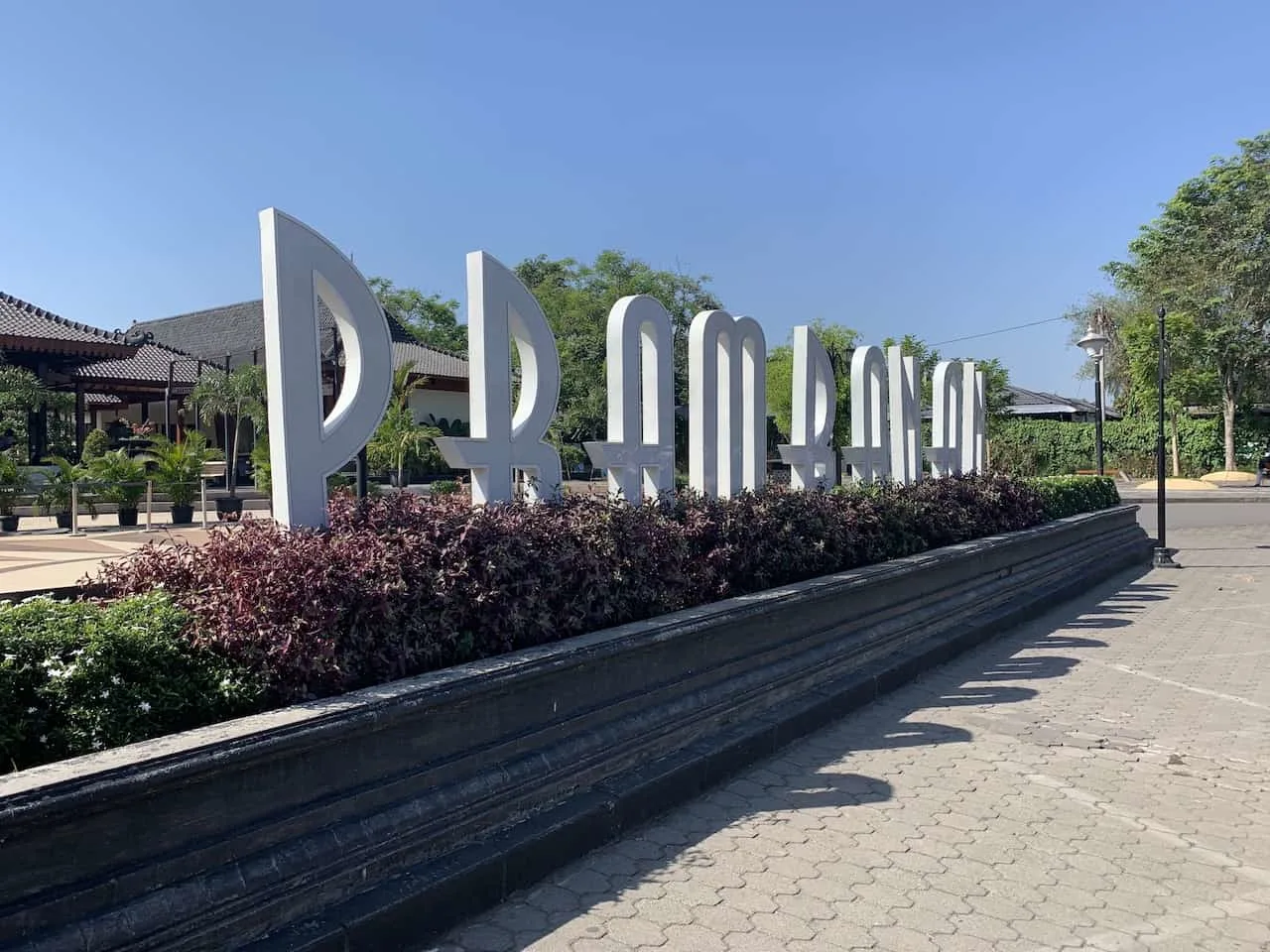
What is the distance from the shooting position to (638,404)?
604 cm

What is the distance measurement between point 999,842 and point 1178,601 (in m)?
7.45

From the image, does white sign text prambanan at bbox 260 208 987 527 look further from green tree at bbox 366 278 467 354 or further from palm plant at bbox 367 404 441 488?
green tree at bbox 366 278 467 354

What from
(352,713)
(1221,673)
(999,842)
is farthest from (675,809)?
(1221,673)

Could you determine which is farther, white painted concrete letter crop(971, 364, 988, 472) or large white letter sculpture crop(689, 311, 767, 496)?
white painted concrete letter crop(971, 364, 988, 472)

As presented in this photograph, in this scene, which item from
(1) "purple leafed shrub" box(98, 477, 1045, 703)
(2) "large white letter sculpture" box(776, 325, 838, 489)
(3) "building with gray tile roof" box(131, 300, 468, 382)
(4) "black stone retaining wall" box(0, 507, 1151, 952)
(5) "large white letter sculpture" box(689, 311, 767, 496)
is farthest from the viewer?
(3) "building with gray tile roof" box(131, 300, 468, 382)

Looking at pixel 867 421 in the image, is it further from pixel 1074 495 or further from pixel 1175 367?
pixel 1175 367

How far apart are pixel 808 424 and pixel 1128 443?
111 ft

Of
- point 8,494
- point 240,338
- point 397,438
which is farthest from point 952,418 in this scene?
point 240,338

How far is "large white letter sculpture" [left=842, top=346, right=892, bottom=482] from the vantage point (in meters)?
8.82

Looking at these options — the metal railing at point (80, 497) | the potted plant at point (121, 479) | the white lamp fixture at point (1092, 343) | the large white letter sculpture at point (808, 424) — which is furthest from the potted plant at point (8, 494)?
the white lamp fixture at point (1092, 343)

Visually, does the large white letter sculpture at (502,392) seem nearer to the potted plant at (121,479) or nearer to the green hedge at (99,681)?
the green hedge at (99,681)

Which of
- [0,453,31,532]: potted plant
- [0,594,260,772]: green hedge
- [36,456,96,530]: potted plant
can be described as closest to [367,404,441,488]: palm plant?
[36,456,96,530]: potted plant

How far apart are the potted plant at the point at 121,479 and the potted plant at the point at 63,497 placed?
23 cm

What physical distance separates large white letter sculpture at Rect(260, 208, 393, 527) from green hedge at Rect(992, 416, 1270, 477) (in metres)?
30.7
